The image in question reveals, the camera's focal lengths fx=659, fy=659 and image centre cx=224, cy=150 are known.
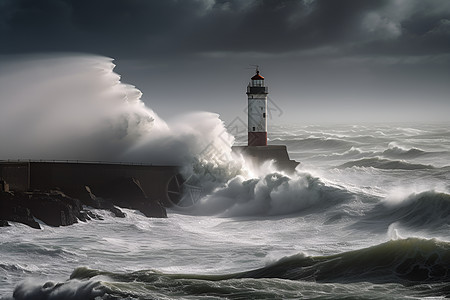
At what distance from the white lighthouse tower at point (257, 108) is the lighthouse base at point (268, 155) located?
79 centimetres

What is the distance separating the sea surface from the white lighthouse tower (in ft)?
5.67

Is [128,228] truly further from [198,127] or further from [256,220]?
[198,127]

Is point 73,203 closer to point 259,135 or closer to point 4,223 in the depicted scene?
point 4,223

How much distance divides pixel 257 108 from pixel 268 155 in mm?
1843

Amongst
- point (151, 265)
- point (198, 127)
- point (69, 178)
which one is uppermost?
point (198, 127)

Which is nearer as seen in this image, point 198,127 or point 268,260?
point 268,260

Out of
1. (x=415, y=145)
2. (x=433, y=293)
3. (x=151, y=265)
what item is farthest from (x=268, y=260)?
(x=415, y=145)

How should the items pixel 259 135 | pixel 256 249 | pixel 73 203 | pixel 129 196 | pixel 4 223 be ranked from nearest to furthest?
1. pixel 256 249
2. pixel 4 223
3. pixel 73 203
4. pixel 129 196
5. pixel 259 135

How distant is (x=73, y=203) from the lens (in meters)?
17.3

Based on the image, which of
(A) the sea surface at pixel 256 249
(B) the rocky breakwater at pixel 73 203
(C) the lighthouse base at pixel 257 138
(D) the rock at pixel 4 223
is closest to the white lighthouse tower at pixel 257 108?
(C) the lighthouse base at pixel 257 138

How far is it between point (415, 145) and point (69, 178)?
34.9 m

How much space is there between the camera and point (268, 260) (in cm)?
1250

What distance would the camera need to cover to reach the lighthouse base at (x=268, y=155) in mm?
24453

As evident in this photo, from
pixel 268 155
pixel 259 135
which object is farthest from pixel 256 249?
pixel 259 135
